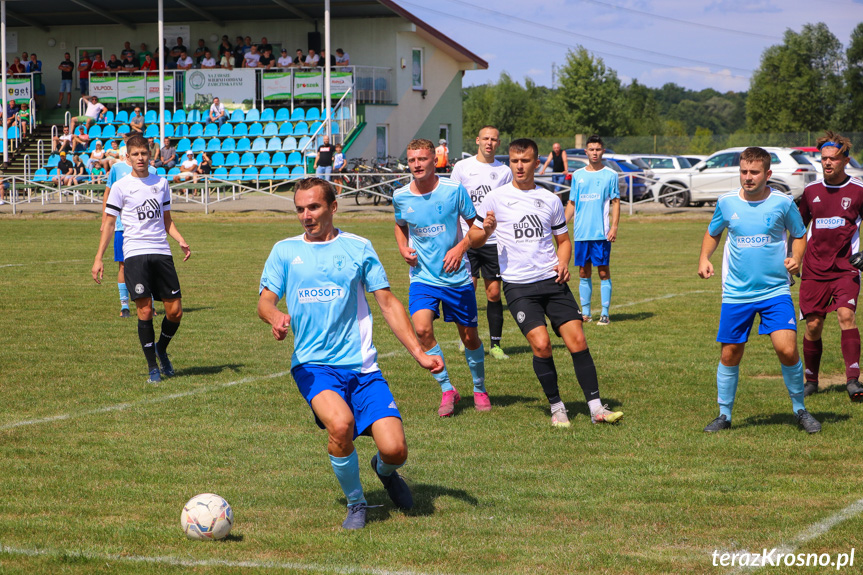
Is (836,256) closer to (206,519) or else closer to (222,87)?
(206,519)

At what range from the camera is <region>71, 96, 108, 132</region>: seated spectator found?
39.9 metres

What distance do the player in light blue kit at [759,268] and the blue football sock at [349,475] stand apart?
3.02 m

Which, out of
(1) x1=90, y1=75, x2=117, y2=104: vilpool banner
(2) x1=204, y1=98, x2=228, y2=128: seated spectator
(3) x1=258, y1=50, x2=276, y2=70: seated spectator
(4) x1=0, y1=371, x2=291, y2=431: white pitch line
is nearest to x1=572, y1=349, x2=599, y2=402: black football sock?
(4) x1=0, y1=371, x2=291, y2=431: white pitch line

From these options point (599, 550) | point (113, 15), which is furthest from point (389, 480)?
point (113, 15)

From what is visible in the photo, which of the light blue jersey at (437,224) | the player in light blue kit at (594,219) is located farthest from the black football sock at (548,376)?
the player in light blue kit at (594,219)

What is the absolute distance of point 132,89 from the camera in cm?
4009

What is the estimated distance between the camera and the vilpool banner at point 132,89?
39.9 meters

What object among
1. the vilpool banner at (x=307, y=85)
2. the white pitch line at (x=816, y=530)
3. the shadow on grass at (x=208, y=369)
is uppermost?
the vilpool banner at (x=307, y=85)

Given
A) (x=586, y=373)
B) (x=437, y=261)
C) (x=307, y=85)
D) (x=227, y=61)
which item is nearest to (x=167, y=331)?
(x=437, y=261)

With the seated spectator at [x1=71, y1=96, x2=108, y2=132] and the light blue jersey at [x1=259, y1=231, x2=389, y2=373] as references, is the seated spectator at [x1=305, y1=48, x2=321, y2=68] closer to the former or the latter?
the seated spectator at [x1=71, y1=96, x2=108, y2=132]

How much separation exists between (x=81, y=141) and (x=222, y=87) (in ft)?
19.4

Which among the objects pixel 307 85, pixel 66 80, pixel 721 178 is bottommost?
pixel 721 178

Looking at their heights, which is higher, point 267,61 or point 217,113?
point 267,61

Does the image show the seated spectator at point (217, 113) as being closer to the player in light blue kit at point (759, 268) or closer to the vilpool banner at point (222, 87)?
the vilpool banner at point (222, 87)
